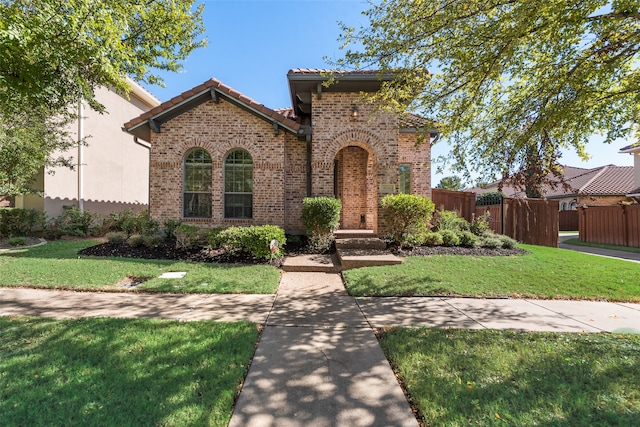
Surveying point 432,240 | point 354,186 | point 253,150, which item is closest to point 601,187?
point 432,240

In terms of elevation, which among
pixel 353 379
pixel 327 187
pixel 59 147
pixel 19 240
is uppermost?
pixel 59 147

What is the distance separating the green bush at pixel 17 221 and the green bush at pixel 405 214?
502 inches

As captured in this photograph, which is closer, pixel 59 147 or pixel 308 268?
pixel 308 268

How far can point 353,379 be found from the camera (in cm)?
265

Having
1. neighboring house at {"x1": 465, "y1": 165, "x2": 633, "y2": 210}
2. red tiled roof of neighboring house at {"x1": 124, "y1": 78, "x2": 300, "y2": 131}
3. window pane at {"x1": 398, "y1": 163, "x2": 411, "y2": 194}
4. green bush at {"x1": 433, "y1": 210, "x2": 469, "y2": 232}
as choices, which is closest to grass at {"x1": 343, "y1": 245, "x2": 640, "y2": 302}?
green bush at {"x1": 433, "y1": 210, "x2": 469, "y2": 232}

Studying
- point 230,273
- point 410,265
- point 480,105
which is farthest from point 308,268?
point 480,105

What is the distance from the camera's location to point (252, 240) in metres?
7.26

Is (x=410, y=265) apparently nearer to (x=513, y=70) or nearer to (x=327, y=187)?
(x=327, y=187)

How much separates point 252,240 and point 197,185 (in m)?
3.81

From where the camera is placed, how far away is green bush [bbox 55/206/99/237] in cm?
1099

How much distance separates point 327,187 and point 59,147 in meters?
10.2

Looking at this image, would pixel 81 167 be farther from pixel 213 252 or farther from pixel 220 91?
pixel 213 252

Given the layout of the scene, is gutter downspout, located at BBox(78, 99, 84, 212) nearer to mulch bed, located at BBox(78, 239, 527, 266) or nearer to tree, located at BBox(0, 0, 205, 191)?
mulch bed, located at BBox(78, 239, 527, 266)

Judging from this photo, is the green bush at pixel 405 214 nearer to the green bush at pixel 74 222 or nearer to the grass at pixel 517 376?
the grass at pixel 517 376
